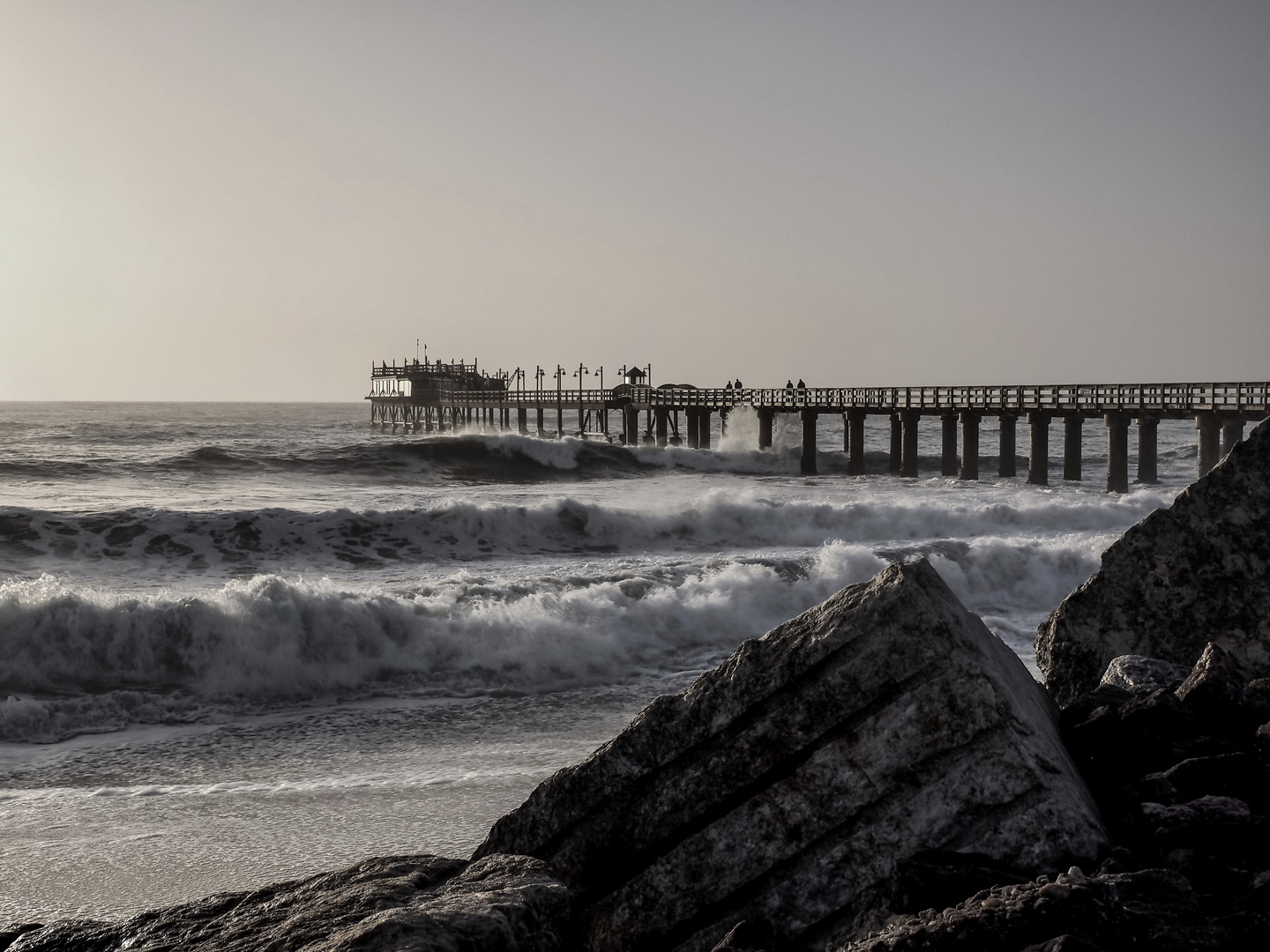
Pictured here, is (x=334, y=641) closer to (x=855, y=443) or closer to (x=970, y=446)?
(x=970, y=446)

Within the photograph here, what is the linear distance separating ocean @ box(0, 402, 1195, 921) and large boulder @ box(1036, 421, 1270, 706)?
386cm

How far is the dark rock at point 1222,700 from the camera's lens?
4.71 meters

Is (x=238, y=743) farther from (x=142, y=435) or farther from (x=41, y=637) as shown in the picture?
(x=142, y=435)

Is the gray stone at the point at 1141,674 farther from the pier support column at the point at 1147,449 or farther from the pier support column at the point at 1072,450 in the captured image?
the pier support column at the point at 1072,450

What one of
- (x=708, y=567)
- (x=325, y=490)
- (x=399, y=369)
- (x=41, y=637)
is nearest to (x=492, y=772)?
(x=41, y=637)

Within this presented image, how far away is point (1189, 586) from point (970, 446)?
116 ft

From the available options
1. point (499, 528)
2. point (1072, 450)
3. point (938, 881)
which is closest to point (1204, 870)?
point (938, 881)

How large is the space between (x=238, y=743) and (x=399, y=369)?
8138 centimetres

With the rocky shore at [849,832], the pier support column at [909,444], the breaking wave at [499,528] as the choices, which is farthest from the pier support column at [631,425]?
the rocky shore at [849,832]

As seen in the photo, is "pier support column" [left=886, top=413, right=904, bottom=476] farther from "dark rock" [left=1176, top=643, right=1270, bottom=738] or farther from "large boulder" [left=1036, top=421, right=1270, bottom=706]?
"dark rock" [left=1176, top=643, right=1270, bottom=738]

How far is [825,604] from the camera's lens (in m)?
4.24

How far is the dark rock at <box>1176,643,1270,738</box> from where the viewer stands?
15.5ft

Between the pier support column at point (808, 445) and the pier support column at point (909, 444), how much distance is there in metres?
5.01

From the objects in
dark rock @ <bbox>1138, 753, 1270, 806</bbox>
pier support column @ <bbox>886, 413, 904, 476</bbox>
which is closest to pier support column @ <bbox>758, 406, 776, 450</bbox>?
pier support column @ <bbox>886, 413, 904, 476</bbox>
